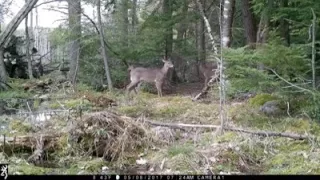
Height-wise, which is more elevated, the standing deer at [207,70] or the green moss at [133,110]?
the standing deer at [207,70]

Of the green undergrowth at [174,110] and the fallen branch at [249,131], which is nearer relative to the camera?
the fallen branch at [249,131]

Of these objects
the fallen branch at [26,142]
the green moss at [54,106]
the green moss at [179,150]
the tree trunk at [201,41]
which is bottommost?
the green moss at [179,150]

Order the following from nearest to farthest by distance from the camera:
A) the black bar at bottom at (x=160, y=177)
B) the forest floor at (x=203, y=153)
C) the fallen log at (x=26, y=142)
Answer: the black bar at bottom at (x=160, y=177) → the forest floor at (x=203, y=153) → the fallen log at (x=26, y=142)

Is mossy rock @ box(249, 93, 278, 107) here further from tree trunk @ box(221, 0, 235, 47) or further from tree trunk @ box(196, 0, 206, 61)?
tree trunk @ box(196, 0, 206, 61)

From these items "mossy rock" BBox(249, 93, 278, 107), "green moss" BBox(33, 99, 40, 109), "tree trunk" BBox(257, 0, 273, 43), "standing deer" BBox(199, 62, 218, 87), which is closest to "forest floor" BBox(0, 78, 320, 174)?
"mossy rock" BBox(249, 93, 278, 107)

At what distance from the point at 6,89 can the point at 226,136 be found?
6354 millimetres

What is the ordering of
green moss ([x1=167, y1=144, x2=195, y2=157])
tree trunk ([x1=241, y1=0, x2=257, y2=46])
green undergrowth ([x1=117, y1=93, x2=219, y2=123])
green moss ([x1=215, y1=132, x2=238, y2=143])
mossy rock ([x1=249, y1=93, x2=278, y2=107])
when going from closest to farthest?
green moss ([x1=167, y1=144, x2=195, y2=157]), green moss ([x1=215, y1=132, x2=238, y2=143]), green undergrowth ([x1=117, y1=93, x2=219, y2=123]), mossy rock ([x1=249, y1=93, x2=278, y2=107]), tree trunk ([x1=241, y1=0, x2=257, y2=46])

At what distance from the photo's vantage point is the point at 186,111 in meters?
7.97

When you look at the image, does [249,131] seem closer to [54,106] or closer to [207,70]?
[54,106]

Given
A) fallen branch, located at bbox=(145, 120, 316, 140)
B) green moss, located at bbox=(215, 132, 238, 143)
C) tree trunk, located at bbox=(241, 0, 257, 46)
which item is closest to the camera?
fallen branch, located at bbox=(145, 120, 316, 140)

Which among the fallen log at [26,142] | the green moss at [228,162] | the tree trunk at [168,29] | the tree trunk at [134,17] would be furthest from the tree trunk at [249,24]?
the fallen log at [26,142]

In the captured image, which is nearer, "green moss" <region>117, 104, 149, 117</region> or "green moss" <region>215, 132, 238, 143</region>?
"green moss" <region>215, 132, 238, 143</region>

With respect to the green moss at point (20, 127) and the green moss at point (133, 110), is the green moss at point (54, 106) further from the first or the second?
the green moss at point (20, 127)

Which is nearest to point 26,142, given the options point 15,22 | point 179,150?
point 179,150
